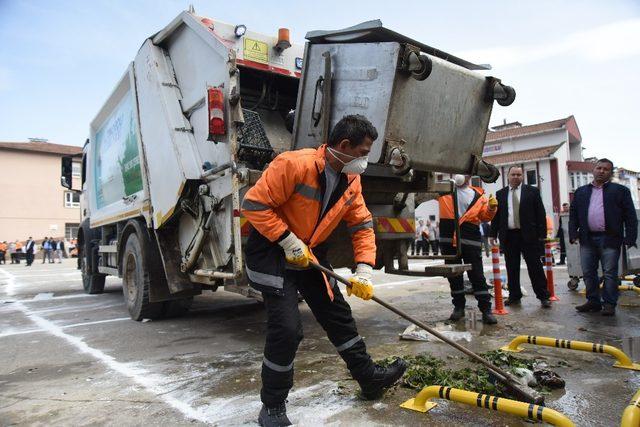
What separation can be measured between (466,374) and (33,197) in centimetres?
3896

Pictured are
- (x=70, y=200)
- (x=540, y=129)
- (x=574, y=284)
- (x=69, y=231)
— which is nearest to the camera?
(x=574, y=284)

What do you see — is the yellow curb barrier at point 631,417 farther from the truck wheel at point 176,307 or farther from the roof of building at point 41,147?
the roof of building at point 41,147

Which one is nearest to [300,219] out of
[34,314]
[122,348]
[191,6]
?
[122,348]

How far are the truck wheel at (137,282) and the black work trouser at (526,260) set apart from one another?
14.2ft

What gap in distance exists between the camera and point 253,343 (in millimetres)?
4316

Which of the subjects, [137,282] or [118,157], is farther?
[118,157]

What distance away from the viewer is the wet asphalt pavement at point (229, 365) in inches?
102

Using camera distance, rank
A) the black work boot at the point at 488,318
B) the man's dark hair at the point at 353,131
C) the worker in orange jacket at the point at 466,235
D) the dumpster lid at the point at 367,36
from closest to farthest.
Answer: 1. the man's dark hair at the point at 353,131
2. the dumpster lid at the point at 367,36
3. the black work boot at the point at 488,318
4. the worker in orange jacket at the point at 466,235

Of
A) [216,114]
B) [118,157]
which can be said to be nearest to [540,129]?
[118,157]

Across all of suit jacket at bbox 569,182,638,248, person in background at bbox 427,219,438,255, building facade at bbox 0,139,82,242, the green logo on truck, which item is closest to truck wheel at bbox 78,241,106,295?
the green logo on truck

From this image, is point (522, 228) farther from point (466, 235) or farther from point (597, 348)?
point (597, 348)

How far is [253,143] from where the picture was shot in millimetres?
4121

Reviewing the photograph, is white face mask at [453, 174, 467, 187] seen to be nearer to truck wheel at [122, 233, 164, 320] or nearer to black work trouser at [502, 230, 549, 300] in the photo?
black work trouser at [502, 230, 549, 300]

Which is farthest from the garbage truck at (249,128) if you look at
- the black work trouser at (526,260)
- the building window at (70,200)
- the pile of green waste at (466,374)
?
the building window at (70,200)
